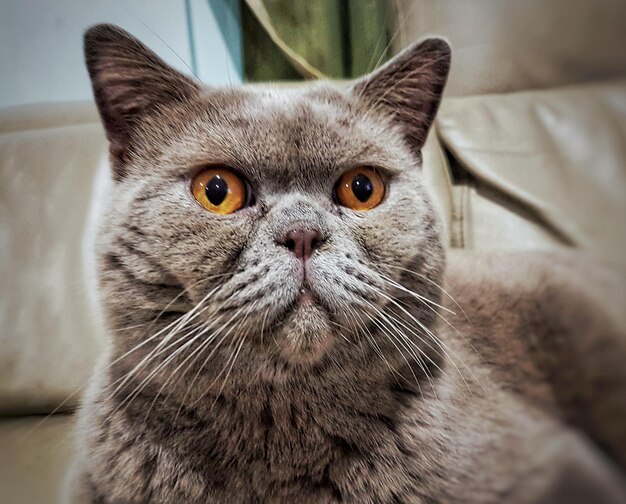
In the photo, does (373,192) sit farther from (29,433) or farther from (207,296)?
(29,433)

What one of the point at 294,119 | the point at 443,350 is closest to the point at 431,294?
the point at 443,350

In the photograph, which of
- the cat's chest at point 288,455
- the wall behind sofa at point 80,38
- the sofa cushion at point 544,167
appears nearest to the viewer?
the sofa cushion at point 544,167

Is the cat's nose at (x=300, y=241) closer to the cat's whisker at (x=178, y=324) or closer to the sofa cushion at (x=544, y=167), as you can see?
the cat's whisker at (x=178, y=324)

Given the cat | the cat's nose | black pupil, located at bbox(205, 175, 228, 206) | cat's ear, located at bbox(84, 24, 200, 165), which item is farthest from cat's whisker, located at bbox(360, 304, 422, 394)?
cat's ear, located at bbox(84, 24, 200, 165)

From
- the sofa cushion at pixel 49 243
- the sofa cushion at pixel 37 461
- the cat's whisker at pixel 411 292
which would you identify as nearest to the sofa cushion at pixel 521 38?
the sofa cushion at pixel 49 243

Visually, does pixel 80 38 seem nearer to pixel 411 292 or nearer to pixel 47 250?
pixel 47 250

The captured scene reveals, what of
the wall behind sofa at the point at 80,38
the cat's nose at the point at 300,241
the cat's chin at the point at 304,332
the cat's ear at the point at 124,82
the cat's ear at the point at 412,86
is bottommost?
the cat's chin at the point at 304,332
